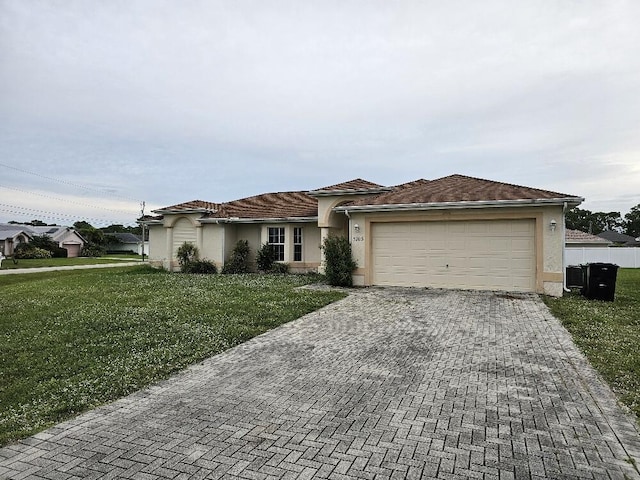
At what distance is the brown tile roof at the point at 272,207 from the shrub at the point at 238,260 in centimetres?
161

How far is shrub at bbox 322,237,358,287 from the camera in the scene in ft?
47.4

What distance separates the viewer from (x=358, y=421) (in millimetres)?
3898

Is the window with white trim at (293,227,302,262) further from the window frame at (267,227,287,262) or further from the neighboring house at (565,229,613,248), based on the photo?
the neighboring house at (565,229,613,248)

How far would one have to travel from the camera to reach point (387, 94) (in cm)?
1623

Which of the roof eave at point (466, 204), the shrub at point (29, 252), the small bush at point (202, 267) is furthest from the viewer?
the shrub at point (29, 252)

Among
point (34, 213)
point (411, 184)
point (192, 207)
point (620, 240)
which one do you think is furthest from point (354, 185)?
point (620, 240)

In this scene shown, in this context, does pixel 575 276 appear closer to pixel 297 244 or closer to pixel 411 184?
pixel 411 184

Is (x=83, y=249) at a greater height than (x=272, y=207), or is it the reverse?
(x=272, y=207)

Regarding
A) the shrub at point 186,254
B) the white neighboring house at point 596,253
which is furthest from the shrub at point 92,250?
the white neighboring house at point 596,253

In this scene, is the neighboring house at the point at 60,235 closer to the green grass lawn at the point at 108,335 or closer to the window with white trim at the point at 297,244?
the window with white trim at the point at 297,244

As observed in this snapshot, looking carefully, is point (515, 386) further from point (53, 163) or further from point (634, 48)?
point (53, 163)

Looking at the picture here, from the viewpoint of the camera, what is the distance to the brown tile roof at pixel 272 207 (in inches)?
778

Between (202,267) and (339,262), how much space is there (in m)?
8.84

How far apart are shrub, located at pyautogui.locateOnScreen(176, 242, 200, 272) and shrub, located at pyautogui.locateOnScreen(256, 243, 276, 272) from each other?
3.61m
